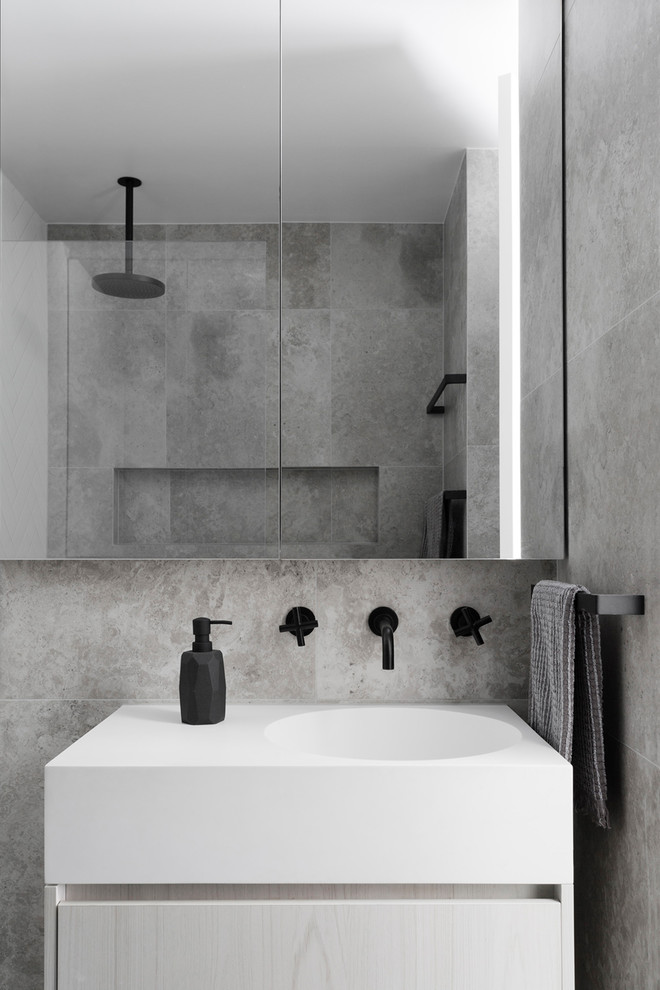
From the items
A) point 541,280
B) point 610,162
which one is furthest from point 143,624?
point 610,162

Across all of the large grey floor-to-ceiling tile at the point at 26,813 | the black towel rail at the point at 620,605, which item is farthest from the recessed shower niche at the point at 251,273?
the black towel rail at the point at 620,605

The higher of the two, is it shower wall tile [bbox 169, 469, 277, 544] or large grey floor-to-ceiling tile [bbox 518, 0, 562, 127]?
large grey floor-to-ceiling tile [bbox 518, 0, 562, 127]

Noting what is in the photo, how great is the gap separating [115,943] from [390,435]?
35.4 inches

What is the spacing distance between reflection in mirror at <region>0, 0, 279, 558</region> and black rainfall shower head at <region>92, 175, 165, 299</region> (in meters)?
0.01

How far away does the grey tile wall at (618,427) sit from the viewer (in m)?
1.01

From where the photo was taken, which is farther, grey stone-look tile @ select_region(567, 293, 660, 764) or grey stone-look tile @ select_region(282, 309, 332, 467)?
grey stone-look tile @ select_region(282, 309, 332, 467)

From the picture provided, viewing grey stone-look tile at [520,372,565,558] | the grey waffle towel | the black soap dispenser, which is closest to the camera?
the grey waffle towel

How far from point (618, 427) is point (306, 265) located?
2.13ft

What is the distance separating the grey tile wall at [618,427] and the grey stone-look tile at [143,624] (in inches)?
21.4

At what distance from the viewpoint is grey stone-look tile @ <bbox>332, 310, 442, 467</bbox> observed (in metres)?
1.46

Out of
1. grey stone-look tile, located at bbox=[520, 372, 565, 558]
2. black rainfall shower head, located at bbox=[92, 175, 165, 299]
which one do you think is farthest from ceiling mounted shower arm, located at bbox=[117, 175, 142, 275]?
grey stone-look tile, located at bbox=[520, 372, 565, 558]

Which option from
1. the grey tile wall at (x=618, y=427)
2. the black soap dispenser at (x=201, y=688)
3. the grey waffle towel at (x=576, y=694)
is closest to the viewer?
the grey tile wall at (x=618, y=427)

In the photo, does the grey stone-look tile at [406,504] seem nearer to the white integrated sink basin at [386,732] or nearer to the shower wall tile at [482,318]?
the shower wall tile at [482,318]

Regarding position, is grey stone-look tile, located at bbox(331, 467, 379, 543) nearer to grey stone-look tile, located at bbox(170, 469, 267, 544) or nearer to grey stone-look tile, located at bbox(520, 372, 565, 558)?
grey stone-look tile, located at bbox(170, 469, 267, 544)
